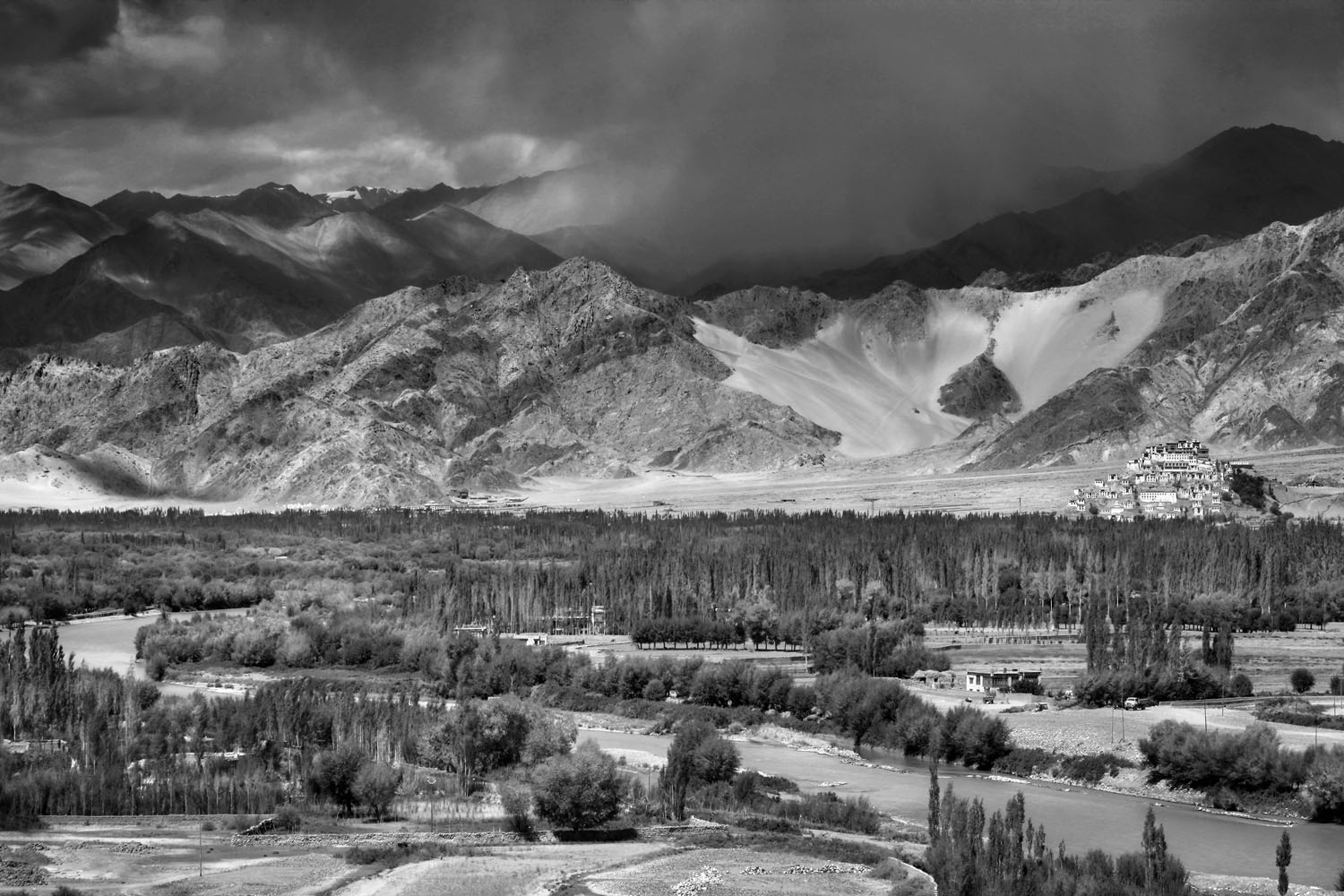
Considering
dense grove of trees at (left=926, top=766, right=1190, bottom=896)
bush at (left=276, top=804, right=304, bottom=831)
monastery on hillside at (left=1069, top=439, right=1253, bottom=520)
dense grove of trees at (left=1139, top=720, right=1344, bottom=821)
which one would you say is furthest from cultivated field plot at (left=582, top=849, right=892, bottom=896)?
monastery on hillside at (left=1069, top=439, right=1253, bottom=520)

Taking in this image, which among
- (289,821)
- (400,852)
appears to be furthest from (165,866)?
(400,852)

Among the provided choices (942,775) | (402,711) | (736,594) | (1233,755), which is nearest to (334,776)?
(402,711)

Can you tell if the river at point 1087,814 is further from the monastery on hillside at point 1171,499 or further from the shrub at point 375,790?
the monastery on hillside at point 1171,499

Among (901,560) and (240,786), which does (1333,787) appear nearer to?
(240,786)

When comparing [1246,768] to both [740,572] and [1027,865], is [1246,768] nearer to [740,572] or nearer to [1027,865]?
[1027,865]

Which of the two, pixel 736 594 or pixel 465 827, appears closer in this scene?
pixel 465 827

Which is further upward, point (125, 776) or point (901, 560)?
point (901, 560)

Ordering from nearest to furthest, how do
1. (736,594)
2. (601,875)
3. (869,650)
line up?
(601,875) → (869,650) → (736,594)
